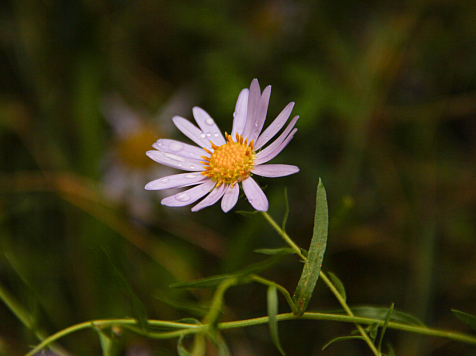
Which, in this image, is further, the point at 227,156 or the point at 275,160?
the point at 275,160

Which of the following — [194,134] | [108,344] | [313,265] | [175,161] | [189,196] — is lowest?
[108,344]

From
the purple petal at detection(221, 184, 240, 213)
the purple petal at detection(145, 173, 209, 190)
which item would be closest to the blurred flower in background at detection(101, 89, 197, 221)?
the purple petal at detection(145, 173, 209, 190)

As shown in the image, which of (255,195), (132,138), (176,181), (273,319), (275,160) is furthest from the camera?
(132,138)

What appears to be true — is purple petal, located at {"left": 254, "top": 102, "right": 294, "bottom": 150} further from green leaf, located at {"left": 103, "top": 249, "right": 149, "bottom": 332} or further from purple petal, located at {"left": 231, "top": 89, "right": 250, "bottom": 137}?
green leaf, located at {"left": 103, "top": 249, "right": 149, "bottom": 332}

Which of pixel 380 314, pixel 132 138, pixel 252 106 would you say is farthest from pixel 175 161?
pixel 132 138

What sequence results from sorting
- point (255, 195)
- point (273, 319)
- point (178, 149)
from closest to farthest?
point (273, 319) < point (255, 195) < point (178, 149)

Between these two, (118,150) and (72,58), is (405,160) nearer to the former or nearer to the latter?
(118,150)

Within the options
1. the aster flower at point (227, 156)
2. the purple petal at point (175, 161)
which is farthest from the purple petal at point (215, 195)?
the purple petal at point (175, 161)

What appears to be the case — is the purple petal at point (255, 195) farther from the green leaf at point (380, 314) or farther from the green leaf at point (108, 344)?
the green leaf at point (108, 344)

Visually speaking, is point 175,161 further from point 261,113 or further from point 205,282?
point 205,282
